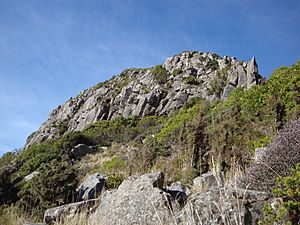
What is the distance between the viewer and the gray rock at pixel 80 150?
2748 cm

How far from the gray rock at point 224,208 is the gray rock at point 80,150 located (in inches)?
966

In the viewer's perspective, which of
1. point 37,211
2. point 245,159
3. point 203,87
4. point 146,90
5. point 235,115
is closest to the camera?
point 37,211

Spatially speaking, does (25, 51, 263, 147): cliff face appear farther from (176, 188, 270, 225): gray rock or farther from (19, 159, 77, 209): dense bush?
(176, 188, 270, 225): gray rock

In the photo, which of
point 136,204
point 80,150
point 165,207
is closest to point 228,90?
point 80,150

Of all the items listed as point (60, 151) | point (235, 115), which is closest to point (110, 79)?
point (60, 151)

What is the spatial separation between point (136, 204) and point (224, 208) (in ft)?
5.83

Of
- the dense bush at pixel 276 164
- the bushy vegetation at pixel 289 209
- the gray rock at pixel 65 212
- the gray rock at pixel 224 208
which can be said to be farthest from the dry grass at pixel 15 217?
the bushy vegetation at pixel 289 209

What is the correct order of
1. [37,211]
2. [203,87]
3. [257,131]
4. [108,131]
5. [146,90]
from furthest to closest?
[146,90]
[203,87]
[108,131]
[257,131]
[37,211]

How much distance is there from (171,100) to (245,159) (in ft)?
101

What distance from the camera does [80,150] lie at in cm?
2831

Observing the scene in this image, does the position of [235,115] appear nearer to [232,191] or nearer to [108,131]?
[232,191]

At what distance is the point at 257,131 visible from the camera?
32.2 ft

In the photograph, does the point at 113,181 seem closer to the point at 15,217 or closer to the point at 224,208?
the point at 15,217

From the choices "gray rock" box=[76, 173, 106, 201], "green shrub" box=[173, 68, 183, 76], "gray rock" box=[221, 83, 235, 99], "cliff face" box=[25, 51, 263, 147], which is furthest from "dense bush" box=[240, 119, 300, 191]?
"green shrub" box=[173, 68, 183, 76]
